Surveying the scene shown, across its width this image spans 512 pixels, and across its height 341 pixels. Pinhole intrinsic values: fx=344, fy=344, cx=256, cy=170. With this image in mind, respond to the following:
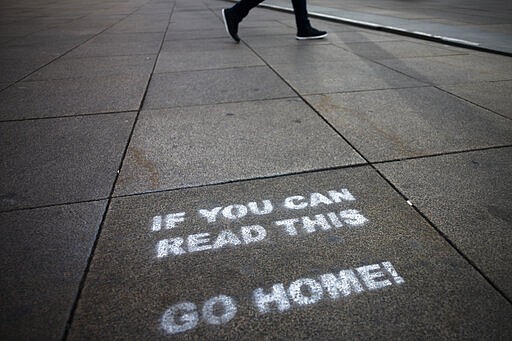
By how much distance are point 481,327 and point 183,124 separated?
9.83 feet

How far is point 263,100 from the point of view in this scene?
429cm

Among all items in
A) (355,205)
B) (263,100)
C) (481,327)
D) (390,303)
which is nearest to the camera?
(481,327)

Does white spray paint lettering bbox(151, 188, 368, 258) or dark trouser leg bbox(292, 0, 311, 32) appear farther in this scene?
dark trouser leg bbox(292, 0, 311, 32)

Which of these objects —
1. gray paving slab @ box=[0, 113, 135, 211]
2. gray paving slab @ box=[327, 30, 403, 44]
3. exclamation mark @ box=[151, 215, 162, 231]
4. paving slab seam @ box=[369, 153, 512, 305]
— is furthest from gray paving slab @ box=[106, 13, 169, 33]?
paving slab seam @ box=[369, 153, 512, 305]

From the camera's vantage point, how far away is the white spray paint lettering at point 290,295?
161 cm

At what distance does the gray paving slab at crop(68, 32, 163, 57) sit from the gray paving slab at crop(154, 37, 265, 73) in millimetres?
378

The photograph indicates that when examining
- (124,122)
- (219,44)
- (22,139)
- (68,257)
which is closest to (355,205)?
(68,257)

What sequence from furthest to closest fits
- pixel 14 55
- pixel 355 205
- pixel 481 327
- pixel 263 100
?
pixel 14 55
pixel 263 100
pixel 355 205
pixel 481 327

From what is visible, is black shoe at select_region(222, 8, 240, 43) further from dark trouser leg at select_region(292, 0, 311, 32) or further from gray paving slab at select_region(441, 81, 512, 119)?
gray paving slab at select_region(441, 81, 512, 119)

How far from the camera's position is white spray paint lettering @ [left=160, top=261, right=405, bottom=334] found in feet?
5.27

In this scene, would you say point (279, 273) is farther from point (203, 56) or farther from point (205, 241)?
point (203, 56)

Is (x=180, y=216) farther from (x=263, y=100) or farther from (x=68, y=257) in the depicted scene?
(x=263, y=100)

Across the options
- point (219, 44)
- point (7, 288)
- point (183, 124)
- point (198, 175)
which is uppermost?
point (219, 44)

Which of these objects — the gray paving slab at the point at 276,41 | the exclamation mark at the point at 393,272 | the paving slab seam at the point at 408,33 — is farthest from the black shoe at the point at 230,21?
the exclamation mark at the point at 393,272
